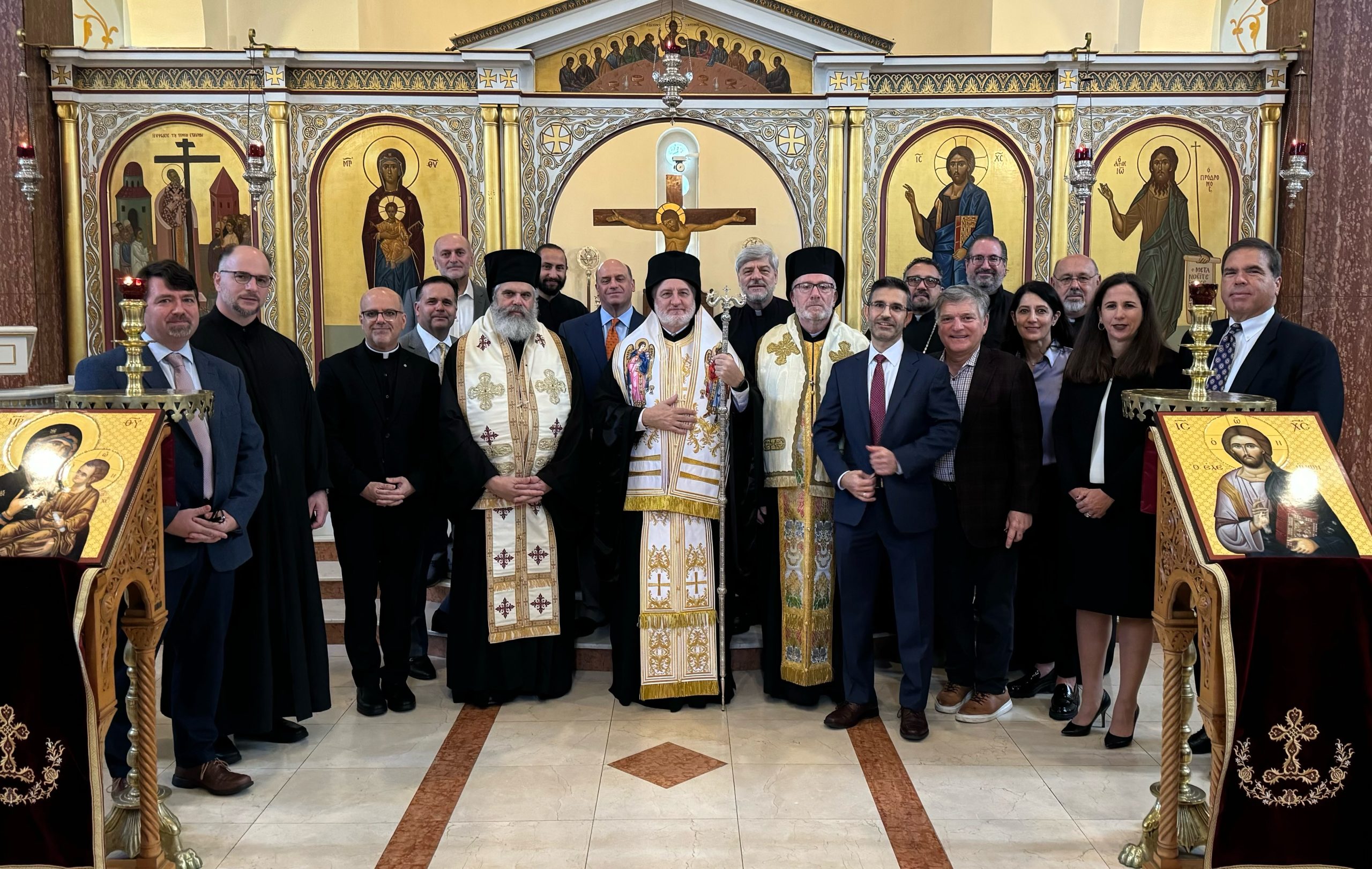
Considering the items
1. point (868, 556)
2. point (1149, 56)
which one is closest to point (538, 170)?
point (1149, 56)

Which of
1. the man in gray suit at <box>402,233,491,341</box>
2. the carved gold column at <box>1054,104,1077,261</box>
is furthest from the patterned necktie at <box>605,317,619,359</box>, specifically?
the carved gold column at <box>1054,104,1077,261</box>

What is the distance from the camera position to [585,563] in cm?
513

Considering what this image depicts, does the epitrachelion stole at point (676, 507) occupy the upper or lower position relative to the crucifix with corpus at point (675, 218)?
lower

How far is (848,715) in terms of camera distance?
423 cm

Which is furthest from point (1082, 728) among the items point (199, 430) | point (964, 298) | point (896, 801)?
point (199, 430)

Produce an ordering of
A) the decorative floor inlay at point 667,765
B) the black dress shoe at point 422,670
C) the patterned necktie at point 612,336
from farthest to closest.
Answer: the patterned necktie at point 612,336, the black dress shoe at point 422,670, the decorative floor inlay at point 667,765

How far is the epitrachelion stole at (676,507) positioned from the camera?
447cm

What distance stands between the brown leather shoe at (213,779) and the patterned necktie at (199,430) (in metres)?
0.92

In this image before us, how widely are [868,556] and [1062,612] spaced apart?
3.10 feet

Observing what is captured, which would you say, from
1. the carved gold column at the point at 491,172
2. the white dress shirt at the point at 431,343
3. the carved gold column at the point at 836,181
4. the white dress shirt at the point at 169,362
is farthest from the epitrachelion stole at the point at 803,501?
the carved gold column at the point at 491,172

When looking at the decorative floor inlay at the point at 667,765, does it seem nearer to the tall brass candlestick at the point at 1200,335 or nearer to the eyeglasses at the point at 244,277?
the tall brass candlestick at the point at 1200,335

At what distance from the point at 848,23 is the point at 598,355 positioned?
7815 mm

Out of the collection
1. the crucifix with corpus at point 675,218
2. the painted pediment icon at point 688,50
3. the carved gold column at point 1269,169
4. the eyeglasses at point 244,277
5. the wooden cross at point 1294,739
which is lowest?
the wooden cross at point 1294,739

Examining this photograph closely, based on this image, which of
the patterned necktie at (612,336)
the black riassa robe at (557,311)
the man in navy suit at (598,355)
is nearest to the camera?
the man in navy suit at (598,355)
